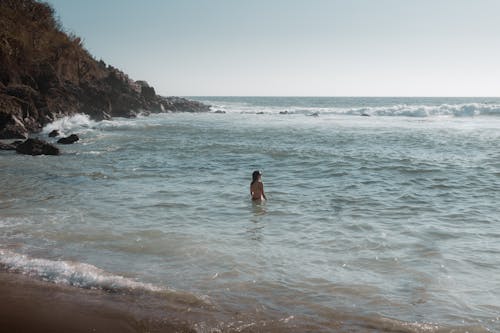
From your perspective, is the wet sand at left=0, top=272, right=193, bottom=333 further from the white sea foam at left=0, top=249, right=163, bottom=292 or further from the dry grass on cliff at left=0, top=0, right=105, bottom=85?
the dry grass on cliff at left=0, top=0, right=105, bottom=85

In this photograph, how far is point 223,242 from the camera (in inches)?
302

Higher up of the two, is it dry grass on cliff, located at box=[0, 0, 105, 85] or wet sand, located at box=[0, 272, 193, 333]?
dry grass on cliff, located at box=[0, 0, 105, 85]

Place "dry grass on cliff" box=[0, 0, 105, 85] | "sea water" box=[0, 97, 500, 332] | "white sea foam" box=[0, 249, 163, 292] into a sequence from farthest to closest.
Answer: "dry grass on cliff" box=[0, 0, 105, 85] < "white sea foam" box=[0, 249, 163, 292] < "sea water" box=[0, 97, 500, 332]

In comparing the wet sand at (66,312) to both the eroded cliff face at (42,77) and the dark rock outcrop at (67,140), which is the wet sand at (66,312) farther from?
the eroded cliff face at (42,77)

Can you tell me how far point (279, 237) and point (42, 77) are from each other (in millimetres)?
30258

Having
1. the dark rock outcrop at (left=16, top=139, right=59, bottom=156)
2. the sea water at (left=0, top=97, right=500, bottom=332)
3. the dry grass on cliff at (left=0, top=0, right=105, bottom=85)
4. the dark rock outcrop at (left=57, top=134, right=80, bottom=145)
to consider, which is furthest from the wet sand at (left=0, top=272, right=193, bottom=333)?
the dry grass on cliff at (left=0, top=0, right=105, bottom=85)

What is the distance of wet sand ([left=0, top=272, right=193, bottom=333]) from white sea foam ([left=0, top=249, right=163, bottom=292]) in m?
0.18

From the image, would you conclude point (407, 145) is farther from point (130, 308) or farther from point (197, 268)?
point (130, 308)

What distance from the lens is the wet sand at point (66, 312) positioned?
4500 millimetres

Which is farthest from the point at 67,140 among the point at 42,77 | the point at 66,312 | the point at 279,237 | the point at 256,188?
the point at 66,312

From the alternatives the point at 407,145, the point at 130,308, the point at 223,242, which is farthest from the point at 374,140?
the point at 130,308

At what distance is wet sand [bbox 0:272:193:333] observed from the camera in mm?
4500

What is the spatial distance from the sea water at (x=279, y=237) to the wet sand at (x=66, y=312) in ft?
0.96

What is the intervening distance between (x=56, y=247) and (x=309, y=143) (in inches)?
761
